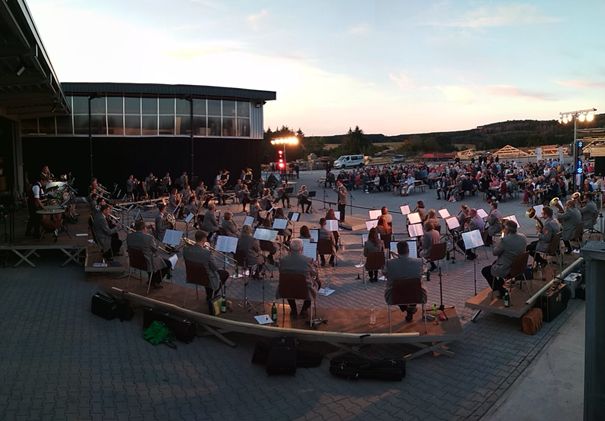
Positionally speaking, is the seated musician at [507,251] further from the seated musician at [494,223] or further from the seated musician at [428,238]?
the seated musician at [494,223]

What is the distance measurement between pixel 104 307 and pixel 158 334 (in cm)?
178

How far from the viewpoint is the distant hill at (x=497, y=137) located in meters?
91.4

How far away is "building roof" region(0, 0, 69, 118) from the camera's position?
9.37m

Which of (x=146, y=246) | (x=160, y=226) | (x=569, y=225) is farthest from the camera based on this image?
(x=160, y=226)

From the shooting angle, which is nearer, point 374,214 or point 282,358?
point 282,358

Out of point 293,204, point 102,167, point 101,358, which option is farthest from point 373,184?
point 101,358

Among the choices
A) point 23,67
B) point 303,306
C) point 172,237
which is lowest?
point 303,306

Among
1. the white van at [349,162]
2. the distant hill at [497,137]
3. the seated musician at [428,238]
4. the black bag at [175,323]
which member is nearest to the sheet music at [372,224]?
the seated musician at [428,238]

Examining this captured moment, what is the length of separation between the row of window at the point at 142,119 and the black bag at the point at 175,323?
24.9m

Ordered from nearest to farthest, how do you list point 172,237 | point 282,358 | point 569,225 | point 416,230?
point 282,358
point 172,237
point 416,230
point 569,225

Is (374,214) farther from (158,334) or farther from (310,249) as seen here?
(158,334)

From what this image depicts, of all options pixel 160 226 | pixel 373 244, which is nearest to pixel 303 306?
pixel 373 244

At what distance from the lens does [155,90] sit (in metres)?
31.8

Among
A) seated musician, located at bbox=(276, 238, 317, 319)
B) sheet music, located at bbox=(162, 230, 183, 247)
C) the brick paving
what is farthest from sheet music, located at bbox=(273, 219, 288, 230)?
seated musician, located at bbox=(276, 238, 317, 319)
